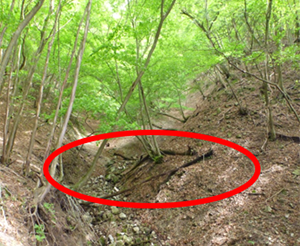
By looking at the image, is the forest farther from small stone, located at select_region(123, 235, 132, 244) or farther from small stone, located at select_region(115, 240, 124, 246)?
small stone, located at select_region(115, 240, 124, 246)

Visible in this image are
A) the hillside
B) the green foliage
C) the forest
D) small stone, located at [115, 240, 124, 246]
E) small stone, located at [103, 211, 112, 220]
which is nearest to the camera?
the green foliage

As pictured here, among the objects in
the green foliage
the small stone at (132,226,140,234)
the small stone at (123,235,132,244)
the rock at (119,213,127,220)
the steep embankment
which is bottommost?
the rock at (119,213,127,220)

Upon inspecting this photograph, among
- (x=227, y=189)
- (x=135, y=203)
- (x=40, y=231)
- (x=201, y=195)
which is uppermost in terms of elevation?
(x=40, y=231)

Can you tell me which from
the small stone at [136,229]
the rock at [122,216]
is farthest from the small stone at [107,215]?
the small stone at [136,229]

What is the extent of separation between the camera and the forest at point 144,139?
4582 millimetres

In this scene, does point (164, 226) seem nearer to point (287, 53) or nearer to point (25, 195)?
point (25, 195)

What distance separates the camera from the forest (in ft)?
15.0

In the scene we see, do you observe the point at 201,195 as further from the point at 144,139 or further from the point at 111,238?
the point at 144,139

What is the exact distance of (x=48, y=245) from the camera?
3.94 metres

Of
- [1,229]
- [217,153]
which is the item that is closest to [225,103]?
[217,153]

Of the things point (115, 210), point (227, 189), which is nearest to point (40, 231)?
point (115, 210)

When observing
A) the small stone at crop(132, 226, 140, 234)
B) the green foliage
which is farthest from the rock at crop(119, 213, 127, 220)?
the green foliage

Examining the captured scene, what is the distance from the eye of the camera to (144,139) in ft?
29.9

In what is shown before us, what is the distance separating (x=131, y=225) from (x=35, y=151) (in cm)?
495
